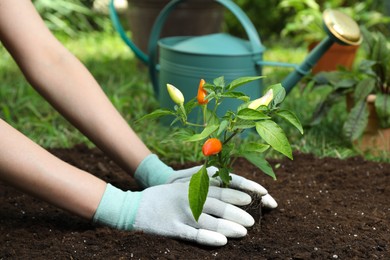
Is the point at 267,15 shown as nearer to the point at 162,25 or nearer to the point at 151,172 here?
the point at 162,25

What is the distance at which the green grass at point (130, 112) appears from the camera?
8.05 ft

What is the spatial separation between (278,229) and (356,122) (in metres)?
0.90

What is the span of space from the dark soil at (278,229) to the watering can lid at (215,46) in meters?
0.64

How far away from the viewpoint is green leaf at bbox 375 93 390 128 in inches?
93.9

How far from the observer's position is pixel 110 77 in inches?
138

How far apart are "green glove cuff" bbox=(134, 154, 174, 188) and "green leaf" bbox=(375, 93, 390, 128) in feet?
3.07

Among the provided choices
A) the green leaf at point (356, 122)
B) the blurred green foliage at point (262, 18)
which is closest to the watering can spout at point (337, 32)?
the green leaf at point (356, 122)

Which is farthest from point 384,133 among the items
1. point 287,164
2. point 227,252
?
point 227,252

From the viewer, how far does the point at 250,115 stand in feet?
4.72

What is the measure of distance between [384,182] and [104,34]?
128 inches

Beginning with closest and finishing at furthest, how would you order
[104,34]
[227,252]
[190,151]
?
[227,252] < [190,151] < [104,34]

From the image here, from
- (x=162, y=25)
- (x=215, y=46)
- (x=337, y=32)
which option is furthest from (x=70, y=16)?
(x=337, y=32)

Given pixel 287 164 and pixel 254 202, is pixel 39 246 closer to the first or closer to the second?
pixel 254 202

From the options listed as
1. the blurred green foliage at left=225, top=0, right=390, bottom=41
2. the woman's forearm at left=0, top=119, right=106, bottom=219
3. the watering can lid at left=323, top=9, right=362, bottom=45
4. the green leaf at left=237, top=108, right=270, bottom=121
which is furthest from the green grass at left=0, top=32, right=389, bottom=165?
the blurred green foliage at left=225, top=0, right=390, bottom=41
